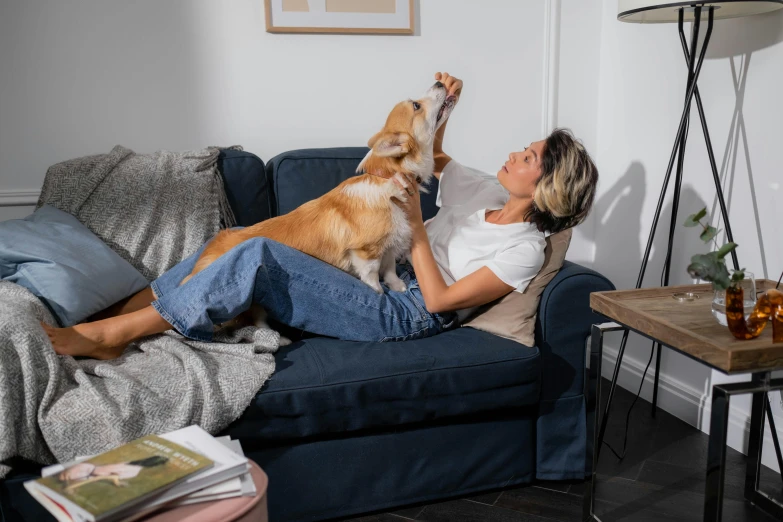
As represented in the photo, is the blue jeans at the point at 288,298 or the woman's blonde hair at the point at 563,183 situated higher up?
the woman's blonde hair at the point at 563,183

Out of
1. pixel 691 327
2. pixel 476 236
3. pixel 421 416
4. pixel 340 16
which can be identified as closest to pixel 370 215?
pixel 476 236

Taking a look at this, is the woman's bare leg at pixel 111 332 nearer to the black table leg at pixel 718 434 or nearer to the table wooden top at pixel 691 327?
the table wooden top at pixel 691 327

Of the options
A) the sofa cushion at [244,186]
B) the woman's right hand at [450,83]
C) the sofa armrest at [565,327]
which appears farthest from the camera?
the sofa cushion at [244,186]

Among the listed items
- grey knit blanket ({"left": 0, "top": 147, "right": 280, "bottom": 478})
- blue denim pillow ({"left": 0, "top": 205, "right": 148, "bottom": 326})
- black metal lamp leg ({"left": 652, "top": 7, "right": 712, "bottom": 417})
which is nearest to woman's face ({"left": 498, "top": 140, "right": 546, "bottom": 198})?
black metal lamp leg ({"left": 652, "top": 7, "right": 712, "bottom": 417})

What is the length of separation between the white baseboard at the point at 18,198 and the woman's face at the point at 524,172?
173 cm

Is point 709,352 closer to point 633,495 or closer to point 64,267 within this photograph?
point 633,495

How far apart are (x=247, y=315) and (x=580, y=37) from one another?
1.99m

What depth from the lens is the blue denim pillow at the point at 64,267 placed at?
1.87 meters

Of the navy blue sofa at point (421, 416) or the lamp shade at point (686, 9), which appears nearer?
the navy blue sofa at point (421, 416)

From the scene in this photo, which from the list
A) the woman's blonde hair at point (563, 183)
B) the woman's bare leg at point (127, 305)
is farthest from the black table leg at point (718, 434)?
the woman's bare leg at point (127, 305)

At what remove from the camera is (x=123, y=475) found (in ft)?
3.46

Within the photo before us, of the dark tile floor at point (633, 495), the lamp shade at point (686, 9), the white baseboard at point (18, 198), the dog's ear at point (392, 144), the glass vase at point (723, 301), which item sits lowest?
the dark tile floor at point (633, 495)

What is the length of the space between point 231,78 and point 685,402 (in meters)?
2.12

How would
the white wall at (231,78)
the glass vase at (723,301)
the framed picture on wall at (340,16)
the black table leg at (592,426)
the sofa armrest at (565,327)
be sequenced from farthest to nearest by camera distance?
the framed picture on wall at (340,16), the white wall at (231,78), the sofa armrest at (565,327), the black table leg at (592,426), the glass vase at (723,301)
